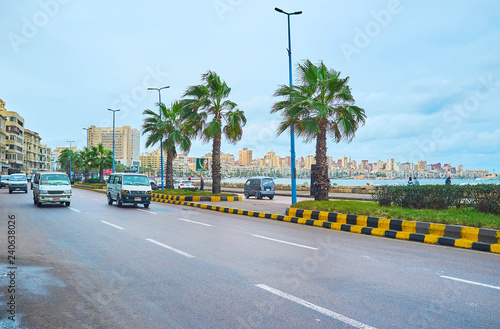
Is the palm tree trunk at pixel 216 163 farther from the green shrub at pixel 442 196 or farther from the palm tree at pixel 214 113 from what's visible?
the green shrub at pixel 442 196

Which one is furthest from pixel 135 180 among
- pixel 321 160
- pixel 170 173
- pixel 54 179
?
pixel 170 173

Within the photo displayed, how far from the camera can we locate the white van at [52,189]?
1953 centimetres

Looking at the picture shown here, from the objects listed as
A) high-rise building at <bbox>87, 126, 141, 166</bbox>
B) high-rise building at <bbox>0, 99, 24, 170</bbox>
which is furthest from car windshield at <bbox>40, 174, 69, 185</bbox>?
high-rise building at <bbox>87, 126, 141, 166</bbox>

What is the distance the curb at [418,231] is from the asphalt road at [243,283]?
1.84ft

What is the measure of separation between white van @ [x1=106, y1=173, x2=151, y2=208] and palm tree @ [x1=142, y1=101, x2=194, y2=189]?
1025cm

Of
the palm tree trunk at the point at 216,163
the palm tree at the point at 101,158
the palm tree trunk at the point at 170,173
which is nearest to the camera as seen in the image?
the palm tree trunk at the point at 216,163

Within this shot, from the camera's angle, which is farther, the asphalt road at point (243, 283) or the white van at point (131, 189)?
the white van at point (131, 189)

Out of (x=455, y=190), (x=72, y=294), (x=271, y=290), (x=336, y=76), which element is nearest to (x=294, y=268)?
(x=271, y=290)

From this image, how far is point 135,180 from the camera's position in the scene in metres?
21.7

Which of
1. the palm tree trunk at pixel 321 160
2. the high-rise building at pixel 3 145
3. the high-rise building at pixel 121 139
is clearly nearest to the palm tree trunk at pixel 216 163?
the palm tree trunk at pixel 321 160

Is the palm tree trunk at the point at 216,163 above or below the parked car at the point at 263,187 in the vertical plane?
above

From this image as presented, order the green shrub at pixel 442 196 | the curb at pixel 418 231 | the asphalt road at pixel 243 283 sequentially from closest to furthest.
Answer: the asphalt road at pixel 243 283
the curb at pixel 418 231
the green shrub at pixel 442 196

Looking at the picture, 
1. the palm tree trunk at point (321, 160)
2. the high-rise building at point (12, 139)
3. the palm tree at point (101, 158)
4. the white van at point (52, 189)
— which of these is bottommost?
the white van at point (52, 189)

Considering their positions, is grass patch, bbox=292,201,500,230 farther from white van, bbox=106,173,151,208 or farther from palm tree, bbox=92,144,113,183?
palm tree, bbox=92,144,113,183
